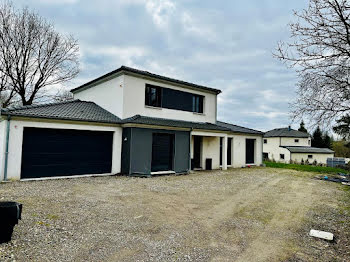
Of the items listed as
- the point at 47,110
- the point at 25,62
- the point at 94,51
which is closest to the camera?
the point at 47,110

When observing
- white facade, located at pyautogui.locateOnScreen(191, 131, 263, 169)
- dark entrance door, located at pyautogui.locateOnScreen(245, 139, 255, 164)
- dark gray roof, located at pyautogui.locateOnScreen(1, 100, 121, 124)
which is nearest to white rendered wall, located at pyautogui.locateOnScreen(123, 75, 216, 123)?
Answer: dark gray roof, located at pyautogui.locateOnScreen(1, 100, 121, 124)

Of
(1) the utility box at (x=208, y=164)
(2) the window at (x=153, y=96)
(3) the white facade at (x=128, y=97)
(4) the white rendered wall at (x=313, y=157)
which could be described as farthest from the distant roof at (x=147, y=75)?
(4) the white rendered wall at (x=313, y=157)

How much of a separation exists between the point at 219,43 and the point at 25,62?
720 inches

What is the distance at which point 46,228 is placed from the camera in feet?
15.1

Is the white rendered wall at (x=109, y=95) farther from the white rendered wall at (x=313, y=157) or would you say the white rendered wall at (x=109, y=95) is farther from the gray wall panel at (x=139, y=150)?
the white rendered wall at (x=313, y=157)

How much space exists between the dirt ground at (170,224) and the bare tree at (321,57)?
288cm

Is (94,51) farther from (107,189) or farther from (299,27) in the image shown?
(299,27)

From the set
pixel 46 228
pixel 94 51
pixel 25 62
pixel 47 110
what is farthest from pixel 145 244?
pixel 25 62

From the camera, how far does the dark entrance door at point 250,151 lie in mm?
20163

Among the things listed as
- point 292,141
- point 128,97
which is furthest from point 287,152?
point 128,97

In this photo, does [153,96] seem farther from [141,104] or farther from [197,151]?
[197,151]

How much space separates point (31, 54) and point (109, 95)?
1208 centimetres

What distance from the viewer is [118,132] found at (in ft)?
41.5

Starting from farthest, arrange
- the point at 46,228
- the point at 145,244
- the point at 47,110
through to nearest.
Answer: the point at 47,110 → the point at 46,228 → the point at 145,244
